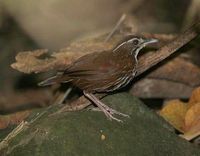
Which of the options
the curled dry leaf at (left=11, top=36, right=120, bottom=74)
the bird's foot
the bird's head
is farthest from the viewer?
the curled dry leaf at (left=11, top=36, right=120, bottom=74)

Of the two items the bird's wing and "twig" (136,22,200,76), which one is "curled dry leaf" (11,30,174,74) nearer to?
"twig" (136,22,200,76)

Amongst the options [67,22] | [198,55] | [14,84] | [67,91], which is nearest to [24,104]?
[14,84]

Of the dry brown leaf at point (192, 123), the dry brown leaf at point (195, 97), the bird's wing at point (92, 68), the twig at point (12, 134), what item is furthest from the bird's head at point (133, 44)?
the twig at point (12, 134)

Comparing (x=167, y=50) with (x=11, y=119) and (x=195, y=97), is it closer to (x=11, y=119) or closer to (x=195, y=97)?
(x=195, y=97)

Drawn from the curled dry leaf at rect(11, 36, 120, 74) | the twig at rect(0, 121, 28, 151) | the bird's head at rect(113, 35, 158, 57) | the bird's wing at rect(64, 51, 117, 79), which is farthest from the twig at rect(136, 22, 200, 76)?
the twig at rect(0, 121, 28, 151)

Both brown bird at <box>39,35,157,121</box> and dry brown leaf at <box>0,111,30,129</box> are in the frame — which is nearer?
brown bird at <box>39,35,157,121</box>

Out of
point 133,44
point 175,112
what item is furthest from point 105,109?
point 175,112

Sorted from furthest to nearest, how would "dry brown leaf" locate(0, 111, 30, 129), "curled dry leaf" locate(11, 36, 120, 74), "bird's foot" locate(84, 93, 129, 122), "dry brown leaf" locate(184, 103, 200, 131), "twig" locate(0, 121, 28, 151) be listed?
"curled dry leaf" locate(11, 36, 120, 74) < "dry brown leaf" locate(0, 111, 30, 129) < "dry brown leaf" locate(184, 103, 200, 131) < "bird's foot" locate(84, 93, 129, 122) < "twig" locate(0, 121, 28, 151)
